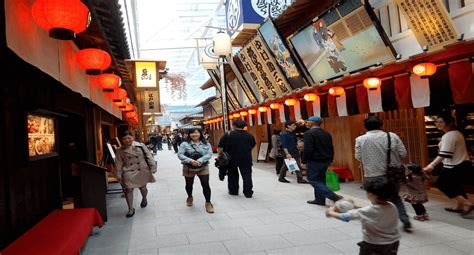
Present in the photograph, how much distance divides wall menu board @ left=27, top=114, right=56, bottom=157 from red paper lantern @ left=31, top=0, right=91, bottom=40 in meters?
2.17

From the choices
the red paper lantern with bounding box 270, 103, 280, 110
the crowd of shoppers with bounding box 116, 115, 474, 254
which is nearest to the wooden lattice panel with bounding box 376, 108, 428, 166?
the crowd of shoppers with bounding box 116, 115, 474, 254

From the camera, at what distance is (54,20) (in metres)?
3.94

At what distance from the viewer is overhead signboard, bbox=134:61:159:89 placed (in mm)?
13422

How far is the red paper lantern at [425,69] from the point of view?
7.71 m

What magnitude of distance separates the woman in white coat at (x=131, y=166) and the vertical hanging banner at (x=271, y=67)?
8.84m

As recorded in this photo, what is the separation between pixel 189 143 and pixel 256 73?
10506mm

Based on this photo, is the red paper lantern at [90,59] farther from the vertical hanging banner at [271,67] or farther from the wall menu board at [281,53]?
the vertical hanging banner at [271,67]

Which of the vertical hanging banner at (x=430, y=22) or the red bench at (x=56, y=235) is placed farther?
the vertical hanging banner at (x=430, y=22)

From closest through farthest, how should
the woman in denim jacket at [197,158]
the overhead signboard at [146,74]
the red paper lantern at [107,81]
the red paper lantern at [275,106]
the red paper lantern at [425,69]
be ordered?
the red paper lantern at [425,69], the woman in denim jacket at [197,158], the red paper lantern at [107,81], the overhead signboard at [146,74], the red paper lantern at [275,106]

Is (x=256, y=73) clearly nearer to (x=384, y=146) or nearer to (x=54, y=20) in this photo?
(x=384, y=146)

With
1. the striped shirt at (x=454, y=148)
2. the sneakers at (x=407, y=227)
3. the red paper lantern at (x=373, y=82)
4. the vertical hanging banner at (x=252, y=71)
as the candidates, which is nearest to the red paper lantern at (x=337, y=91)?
the red paper lantern at (x=373, y=82)

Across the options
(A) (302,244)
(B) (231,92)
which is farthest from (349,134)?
(B) (231,92)

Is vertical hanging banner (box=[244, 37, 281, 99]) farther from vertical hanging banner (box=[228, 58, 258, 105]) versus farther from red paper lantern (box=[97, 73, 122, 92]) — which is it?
red paper lantern (box=[97, 73, 122, 92])

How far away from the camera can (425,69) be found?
771 centimetres
